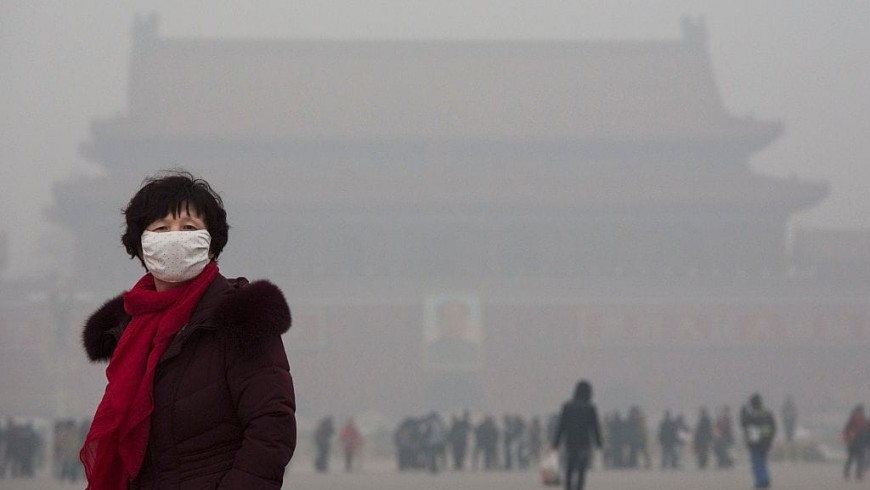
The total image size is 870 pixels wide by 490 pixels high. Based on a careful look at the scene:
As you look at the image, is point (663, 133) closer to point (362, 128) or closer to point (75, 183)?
point (362, 128)

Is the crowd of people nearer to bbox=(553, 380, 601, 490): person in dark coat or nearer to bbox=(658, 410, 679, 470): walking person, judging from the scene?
bbox=(658, 410, 679, 470): walking person

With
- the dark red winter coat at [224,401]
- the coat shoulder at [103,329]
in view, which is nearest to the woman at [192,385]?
the dark red winter coat at [224,401]

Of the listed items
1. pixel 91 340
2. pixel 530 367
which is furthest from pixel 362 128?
pixel 91 340

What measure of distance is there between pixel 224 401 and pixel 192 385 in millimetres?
57

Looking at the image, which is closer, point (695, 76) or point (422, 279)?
point (422, 279)

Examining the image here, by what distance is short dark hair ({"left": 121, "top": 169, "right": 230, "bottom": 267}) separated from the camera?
262cm

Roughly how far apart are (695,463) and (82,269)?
14.6 metres

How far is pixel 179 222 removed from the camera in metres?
2.61

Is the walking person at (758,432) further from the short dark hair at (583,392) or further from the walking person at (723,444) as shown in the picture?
the walking person at (723,444)

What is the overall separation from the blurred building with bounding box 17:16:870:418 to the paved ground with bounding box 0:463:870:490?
9696 mm

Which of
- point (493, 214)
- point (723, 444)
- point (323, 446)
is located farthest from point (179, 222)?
point (493, 214)

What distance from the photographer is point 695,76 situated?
34.1m

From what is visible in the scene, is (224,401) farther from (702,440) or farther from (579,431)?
(702,440)

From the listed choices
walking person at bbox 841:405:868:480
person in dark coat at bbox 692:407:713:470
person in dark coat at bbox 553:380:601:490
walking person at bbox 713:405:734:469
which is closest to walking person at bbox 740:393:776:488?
person in dark coat at bbox 553:380:601:490
